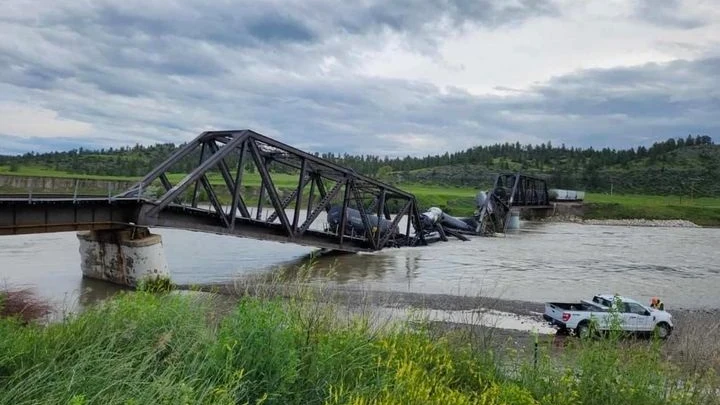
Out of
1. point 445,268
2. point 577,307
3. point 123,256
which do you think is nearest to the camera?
point 577,307

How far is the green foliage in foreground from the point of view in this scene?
232 inches

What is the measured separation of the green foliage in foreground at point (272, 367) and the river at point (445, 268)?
15.3 m

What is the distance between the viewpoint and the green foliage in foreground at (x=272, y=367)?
5.89 metres

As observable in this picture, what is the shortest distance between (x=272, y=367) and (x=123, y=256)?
23.5 m

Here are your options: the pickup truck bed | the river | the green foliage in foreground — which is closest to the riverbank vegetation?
the green foliage in foreground

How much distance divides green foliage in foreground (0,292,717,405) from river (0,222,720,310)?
50.3 ft

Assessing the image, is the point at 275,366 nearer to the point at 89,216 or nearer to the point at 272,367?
the point at 272,367

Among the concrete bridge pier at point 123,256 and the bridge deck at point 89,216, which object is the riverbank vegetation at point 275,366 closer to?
the concrete bridge pier at point 123,256

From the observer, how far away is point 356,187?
1827 inches

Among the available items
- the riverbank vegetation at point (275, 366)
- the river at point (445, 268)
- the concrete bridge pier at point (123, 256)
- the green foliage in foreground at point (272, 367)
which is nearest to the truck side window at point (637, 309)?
the river at point (445, 268)

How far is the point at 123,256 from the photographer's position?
92.4 ft

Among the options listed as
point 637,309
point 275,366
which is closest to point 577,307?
point 637,309

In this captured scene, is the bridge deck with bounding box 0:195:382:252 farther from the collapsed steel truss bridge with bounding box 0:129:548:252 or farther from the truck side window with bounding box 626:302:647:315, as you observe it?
the truck side window with bounding box 626:302:647:315

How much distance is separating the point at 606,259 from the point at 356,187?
2310cm
